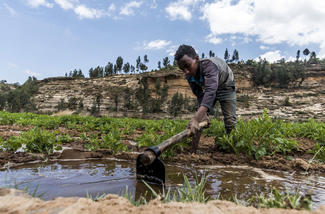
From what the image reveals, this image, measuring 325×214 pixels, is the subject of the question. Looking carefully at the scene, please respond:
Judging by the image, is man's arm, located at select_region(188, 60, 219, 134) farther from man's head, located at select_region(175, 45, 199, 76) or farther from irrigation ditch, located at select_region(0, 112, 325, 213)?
irrigation ditch, located at select_region(0, 112, 325, 213)

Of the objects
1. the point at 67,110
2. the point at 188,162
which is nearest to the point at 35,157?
the point at 188,162

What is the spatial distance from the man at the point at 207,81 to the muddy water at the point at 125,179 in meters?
0.70

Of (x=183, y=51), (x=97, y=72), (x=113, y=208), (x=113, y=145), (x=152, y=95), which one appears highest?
(x=97, y=72)

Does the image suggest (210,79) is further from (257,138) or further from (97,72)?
(97,72)

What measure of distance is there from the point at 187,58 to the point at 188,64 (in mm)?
94

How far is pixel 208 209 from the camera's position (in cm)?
117

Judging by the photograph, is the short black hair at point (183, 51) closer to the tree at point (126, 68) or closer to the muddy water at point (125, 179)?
the muddy water at point (125, 179)

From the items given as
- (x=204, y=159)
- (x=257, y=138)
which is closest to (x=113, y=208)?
(x=204, y=159)

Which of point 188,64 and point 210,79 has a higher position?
point 188,64

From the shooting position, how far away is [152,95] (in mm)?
44906

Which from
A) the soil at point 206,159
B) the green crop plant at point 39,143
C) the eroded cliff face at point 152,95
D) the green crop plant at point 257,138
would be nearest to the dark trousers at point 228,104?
the green crop plant at point 257,138

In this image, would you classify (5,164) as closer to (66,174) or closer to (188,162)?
(66,174)

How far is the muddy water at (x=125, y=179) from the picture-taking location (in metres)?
2.10

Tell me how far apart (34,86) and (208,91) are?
Result: 5320 centimetres
